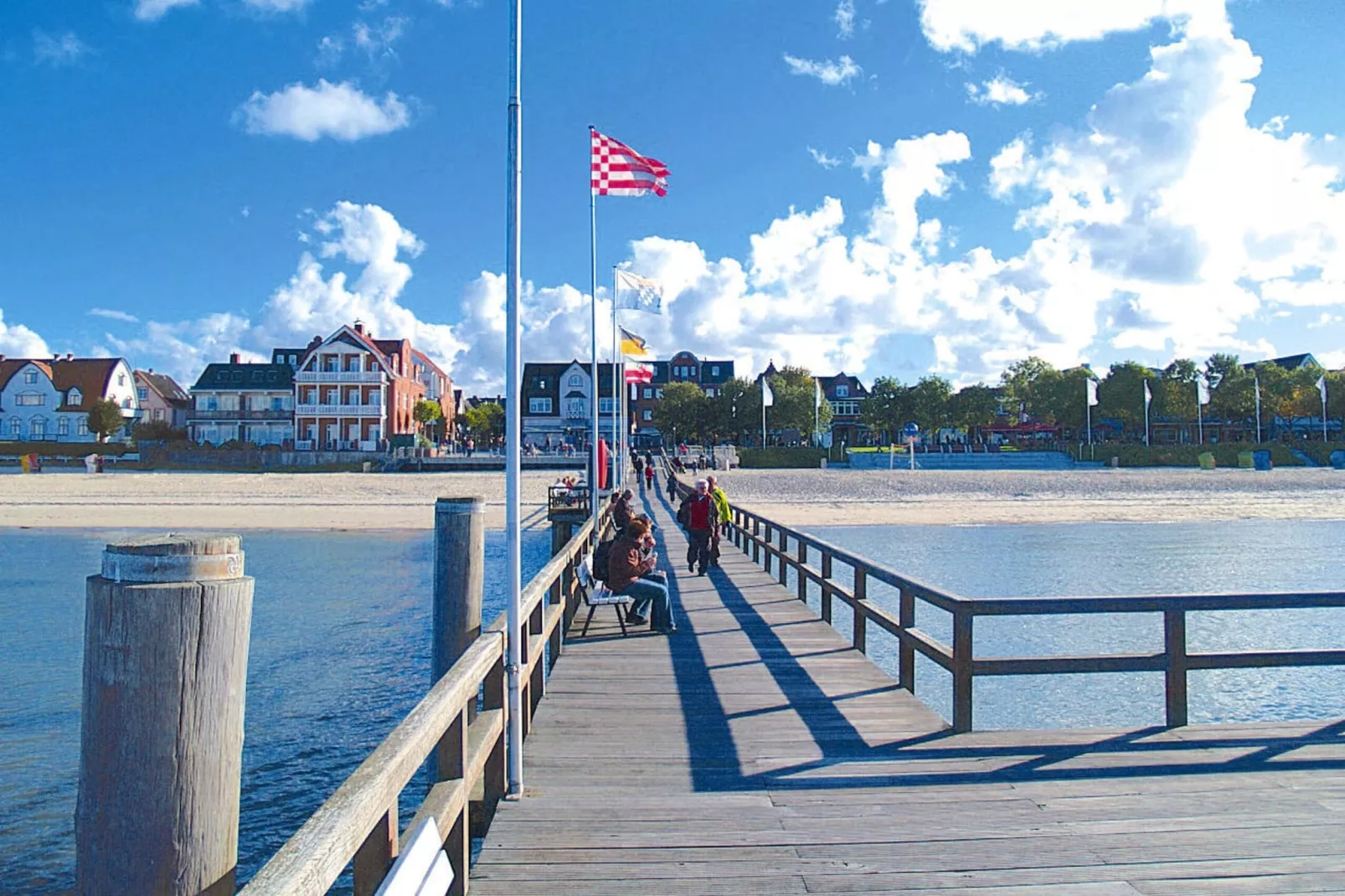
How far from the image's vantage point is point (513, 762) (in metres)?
5.27

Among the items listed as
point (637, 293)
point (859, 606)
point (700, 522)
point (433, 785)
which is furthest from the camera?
point (637, 293)

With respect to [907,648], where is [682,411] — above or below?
above

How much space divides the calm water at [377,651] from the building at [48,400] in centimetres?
6344

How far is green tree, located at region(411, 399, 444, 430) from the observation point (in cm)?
8488

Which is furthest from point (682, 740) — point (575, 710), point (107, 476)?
point (107, 476)

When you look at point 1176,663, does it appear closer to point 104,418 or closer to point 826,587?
point 826,587

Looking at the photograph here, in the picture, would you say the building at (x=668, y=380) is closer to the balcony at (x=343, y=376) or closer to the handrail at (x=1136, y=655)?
the balcony at (x=343, y=376)

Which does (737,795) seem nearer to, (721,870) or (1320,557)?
(721,870)

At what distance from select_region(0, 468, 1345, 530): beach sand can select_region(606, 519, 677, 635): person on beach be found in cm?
2441

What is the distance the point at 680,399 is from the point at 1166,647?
89.5 metres

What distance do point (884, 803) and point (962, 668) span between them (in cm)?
156

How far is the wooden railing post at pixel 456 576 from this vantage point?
22.1 ft

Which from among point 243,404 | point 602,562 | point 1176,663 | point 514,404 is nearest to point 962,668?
point 1176,663

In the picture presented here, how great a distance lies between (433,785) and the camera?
406 centimetres
